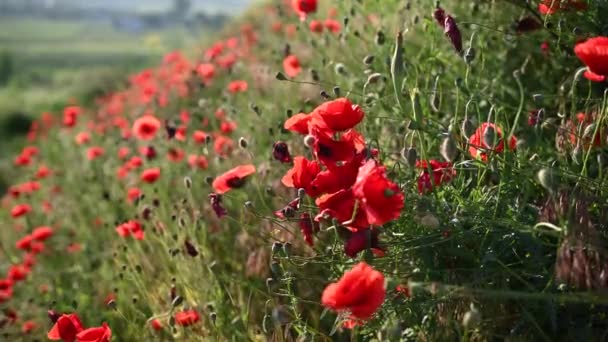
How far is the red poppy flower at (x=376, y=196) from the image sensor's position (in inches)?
59.2

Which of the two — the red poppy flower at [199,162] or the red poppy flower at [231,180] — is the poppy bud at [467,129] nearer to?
the red poppy flower at [231,180]

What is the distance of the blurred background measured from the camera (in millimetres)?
11852

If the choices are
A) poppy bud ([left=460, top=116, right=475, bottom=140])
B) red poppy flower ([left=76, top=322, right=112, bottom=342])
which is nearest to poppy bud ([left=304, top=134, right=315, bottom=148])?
poppy bud ([left=460, top=116, right=475, bottom=140])

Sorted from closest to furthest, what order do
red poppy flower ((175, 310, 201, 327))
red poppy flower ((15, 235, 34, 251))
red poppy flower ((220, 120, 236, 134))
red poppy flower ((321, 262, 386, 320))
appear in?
red poppy flower ((321, 262, 386, 320)) < red poppy flower ((175, 310, 201, 327)) < red poppy flower ((220, 120, 236, 134)) < red poppy flower ((15, 235, 34, 251))

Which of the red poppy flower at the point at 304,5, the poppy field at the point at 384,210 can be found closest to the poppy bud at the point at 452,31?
the poppy field at the point at 384,210

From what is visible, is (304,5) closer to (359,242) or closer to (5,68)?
(359,242)

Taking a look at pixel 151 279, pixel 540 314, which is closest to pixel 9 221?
pixel 151 279

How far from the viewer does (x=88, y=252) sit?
4000 millimetres

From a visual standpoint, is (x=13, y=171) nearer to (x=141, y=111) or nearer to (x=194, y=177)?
(x=141, y=111)

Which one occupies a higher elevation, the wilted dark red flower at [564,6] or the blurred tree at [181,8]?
the wilted dark red flower at [564,6]

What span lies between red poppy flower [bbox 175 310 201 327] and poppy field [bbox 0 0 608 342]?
0.6 inches

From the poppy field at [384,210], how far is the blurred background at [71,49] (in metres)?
4.82

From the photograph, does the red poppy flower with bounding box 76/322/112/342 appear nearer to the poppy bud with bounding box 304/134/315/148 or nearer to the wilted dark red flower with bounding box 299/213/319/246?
the wilted dark red flower with bounding box 299/213/319/246

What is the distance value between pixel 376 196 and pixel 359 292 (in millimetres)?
222
